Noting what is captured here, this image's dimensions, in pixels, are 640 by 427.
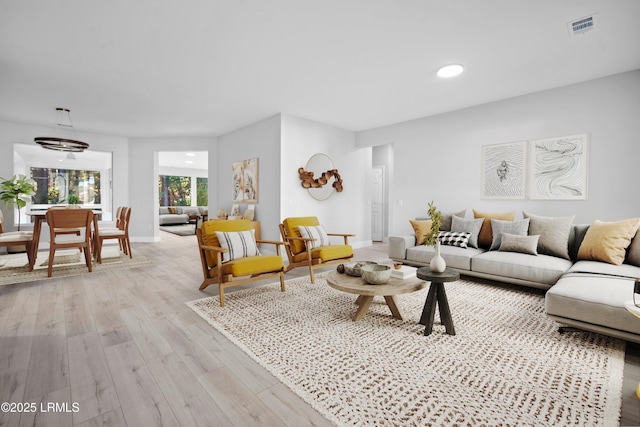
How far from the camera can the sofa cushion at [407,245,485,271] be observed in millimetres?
3807

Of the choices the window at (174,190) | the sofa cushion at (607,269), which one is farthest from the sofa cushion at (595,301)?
the window at (174,190)

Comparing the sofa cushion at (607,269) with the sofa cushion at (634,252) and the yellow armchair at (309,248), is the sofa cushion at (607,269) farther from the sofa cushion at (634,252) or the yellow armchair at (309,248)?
the yellow armchair at (309,248)

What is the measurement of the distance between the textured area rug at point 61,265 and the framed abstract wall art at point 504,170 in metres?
5.70

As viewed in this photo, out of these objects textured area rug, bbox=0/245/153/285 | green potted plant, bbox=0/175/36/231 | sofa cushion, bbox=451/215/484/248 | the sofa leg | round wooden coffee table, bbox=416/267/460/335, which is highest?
green potted plant, bbox=0/175/36/231

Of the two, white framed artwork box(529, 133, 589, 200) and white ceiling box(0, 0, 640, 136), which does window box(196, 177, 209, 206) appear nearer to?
white ceiling box(0, 0, 640, 136)

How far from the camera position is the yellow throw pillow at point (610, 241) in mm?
3043

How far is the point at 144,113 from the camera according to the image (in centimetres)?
551

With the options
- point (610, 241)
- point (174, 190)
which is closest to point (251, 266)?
point (610, 241)

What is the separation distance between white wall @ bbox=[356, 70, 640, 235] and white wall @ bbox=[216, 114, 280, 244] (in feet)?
7.67

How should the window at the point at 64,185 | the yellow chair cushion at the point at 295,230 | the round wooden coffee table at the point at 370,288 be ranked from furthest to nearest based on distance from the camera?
the window at the point at 64,185, the yellow chair cushion at the point at 295,230, the round wooden coffee table at the point at 370,288

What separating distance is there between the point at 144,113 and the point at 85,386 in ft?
16.9

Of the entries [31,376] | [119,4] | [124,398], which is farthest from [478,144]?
[31,376]

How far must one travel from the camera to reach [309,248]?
3.86 metres

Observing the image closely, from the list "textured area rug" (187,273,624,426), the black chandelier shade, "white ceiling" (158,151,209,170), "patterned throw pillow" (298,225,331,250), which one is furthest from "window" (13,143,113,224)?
"textured area rug" (187,273,624,426)
